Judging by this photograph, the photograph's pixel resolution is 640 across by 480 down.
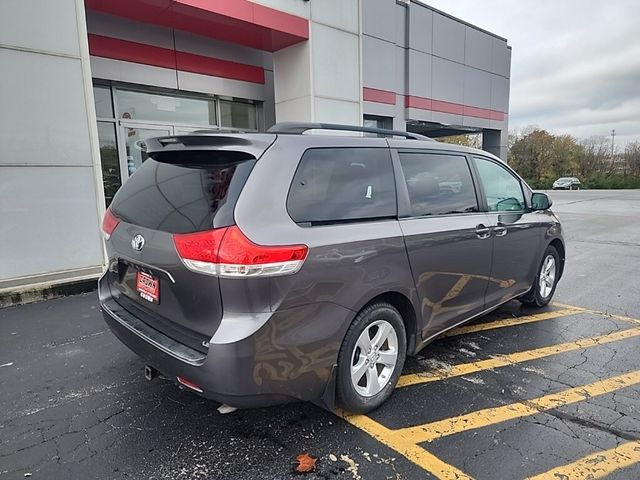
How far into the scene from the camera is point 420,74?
46.2ft

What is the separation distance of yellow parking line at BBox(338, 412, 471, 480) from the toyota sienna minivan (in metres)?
0.11

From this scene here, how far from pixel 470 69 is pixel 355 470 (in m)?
16.8

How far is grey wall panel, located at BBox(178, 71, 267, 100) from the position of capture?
29.6 ft

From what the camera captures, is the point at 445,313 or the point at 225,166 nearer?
the point at 225,166

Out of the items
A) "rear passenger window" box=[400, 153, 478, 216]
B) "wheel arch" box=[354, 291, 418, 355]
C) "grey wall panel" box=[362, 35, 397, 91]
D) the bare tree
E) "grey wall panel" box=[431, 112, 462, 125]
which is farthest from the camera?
the bare tree

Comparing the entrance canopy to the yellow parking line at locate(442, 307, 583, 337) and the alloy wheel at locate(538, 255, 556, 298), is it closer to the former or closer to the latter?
the alloy wheel at locate(538, 255, 556, 298)

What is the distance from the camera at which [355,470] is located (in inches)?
91.7

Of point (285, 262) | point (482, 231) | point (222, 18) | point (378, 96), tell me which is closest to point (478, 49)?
point (378, 96)

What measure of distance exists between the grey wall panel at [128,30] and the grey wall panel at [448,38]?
9.50m

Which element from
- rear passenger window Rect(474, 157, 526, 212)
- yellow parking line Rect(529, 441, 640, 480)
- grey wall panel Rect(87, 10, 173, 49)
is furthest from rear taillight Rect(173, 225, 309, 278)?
grey wall panel Rect(87, 10, 173, 49)

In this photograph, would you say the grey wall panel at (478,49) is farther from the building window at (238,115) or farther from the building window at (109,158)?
the building window at (109,158)

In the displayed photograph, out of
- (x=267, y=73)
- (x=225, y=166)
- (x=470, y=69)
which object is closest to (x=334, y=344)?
(x=225, y=166)

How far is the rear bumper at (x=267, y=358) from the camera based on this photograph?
85.5 inches

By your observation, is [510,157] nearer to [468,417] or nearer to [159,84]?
[159,84]
